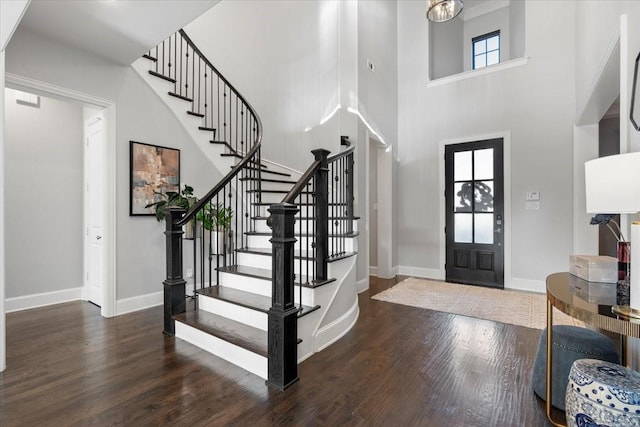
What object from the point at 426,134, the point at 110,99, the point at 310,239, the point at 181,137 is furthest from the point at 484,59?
the point at 110,99

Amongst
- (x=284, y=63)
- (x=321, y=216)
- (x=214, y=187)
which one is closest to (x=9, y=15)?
(x=214, y=187)

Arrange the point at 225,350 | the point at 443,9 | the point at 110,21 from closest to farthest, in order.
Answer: the point at 225,350, the point at 110,21, the point at 443,9

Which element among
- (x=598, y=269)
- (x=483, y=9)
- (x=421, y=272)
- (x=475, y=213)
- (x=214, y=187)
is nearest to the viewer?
(x=598, y=269)

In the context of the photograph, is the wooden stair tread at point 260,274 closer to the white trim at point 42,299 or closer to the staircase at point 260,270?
the staircase at point 260,270

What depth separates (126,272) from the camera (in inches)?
140

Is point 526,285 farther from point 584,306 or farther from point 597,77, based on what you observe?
point 584,306

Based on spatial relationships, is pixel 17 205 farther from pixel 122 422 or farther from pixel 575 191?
pixel 575 191

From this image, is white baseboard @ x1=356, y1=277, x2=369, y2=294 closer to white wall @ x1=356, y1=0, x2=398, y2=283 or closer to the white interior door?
white wall @ x1=356, y1=0, x2=398, y2=283

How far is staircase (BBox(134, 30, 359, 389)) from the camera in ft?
7.18

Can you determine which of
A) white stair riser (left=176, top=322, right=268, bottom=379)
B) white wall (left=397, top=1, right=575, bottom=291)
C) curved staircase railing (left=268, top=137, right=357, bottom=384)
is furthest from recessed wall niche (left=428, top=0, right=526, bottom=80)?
white stair riser (left=176, top=322, right=268, bottom=379)

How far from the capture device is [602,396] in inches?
54.2

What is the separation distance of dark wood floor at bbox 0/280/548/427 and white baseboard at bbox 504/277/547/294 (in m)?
1.89

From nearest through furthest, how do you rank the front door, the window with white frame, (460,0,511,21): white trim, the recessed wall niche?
the front door, the recessed wall niche, (460,0,511,21): white trim, the window with white frame

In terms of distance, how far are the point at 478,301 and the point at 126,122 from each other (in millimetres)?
4756
